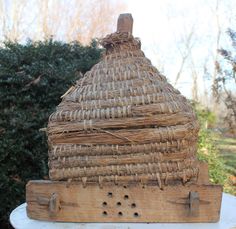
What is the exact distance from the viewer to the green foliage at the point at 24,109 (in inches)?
135

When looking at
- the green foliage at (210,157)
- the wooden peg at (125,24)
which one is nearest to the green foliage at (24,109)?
the wooden peg at (125,24)

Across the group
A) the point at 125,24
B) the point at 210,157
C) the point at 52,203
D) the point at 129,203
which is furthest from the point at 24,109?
the point at 210,157

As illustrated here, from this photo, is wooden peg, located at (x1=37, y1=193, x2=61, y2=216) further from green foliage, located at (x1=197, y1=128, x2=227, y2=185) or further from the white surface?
→ green foliage, located at (x1=197, y1=128, x2=227, y2=185)

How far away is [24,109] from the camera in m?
3.57

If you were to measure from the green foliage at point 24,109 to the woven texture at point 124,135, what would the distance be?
186 centimetres

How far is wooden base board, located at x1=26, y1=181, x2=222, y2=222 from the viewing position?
5.13ft

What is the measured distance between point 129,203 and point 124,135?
282 millimetres

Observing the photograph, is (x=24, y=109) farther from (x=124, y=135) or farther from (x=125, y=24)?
(x=124, y=135)

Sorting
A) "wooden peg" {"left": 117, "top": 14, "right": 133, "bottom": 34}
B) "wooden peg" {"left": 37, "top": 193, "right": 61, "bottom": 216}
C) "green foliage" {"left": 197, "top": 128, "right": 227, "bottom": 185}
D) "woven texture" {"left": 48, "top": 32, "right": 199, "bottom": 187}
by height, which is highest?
"wooden peg" {"left": 117, "top": 14, "right": 133, "bottom": 34}

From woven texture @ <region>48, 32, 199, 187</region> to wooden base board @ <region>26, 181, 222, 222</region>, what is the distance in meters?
0.04

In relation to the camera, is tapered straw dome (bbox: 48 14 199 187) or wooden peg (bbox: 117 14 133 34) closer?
tapered straw dome (bbox: 48 14 199 187)

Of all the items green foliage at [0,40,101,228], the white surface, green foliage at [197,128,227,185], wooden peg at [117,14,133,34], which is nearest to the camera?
the white surface

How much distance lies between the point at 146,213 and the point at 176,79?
17.1m

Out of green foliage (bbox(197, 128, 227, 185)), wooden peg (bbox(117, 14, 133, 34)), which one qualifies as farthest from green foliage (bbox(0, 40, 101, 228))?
green foliage (bbox(197, 128, 227, 185))
